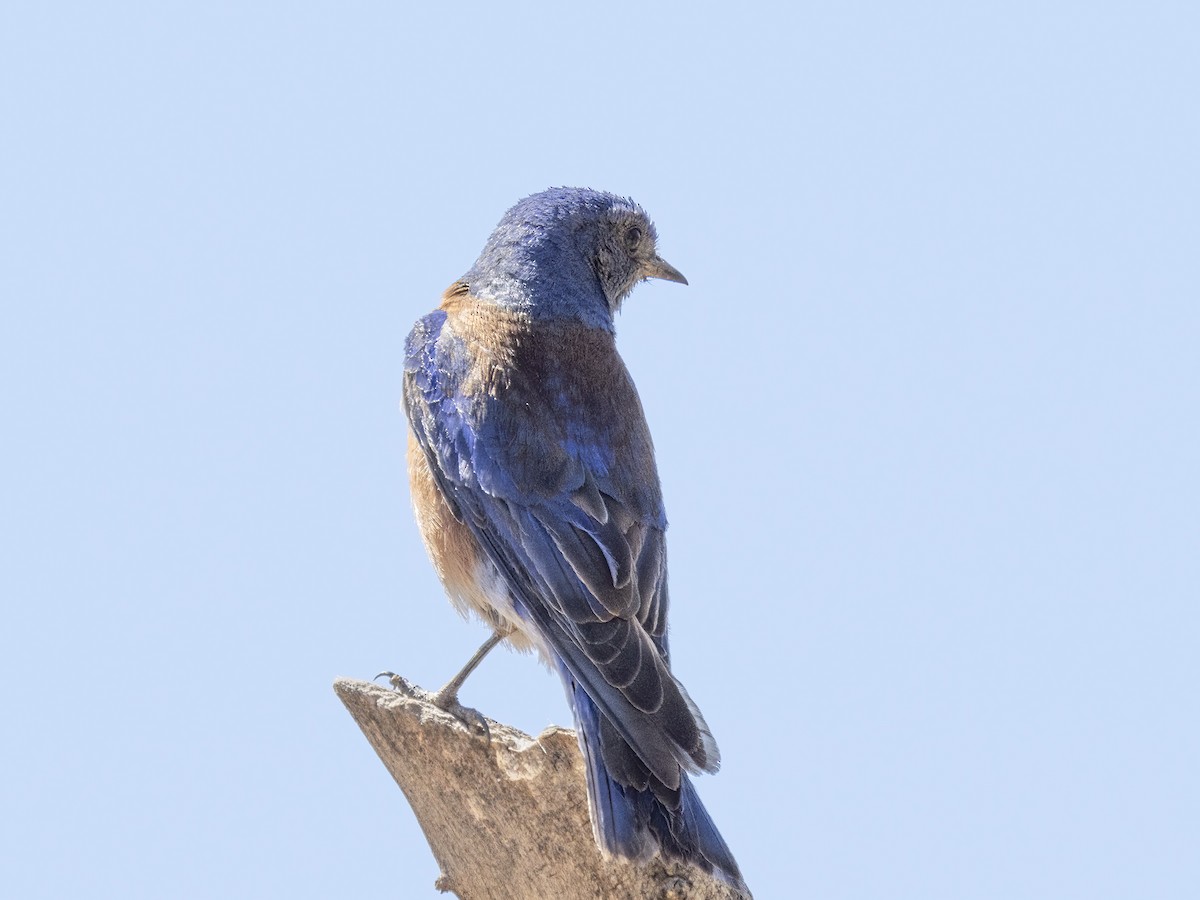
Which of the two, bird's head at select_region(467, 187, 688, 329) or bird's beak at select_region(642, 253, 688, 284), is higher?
bird's beak at select_region(642, 253, 688, 284)

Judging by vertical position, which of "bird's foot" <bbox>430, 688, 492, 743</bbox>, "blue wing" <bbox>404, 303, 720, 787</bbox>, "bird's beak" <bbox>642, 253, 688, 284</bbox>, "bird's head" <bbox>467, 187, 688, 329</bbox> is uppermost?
"bird's beak" <bbox>642, 253, 688, 284</bbox>

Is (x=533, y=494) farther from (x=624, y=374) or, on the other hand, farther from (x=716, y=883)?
(x=716, y=883)

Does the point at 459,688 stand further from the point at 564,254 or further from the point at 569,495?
the point at 564,254

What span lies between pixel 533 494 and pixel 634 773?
121cm

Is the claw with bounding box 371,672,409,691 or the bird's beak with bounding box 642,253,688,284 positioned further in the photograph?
the bird's beak with bounding box 642,253,688,284

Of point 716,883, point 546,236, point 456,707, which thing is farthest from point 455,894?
point 546,236

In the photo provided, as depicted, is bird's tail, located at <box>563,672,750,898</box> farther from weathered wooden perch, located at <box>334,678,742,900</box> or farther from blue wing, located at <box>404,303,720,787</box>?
weathered wooden perch, located at <box>334,678,742,900</box>

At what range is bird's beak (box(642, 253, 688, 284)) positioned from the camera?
658cm

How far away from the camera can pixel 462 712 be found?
5496 mm

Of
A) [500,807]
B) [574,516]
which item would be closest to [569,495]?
[574,516]

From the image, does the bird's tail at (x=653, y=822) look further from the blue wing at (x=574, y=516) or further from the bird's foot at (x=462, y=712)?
the bird's foot at (x=462, y=712)

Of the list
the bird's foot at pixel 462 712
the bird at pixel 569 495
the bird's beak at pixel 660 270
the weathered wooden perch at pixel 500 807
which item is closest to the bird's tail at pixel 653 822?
the bird at pixel 569 495

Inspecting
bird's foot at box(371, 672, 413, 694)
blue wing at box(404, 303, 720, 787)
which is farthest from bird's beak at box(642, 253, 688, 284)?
bird's foot at box(371, 672, 413, 694)

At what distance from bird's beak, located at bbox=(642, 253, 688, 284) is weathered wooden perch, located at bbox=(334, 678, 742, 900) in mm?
2230
